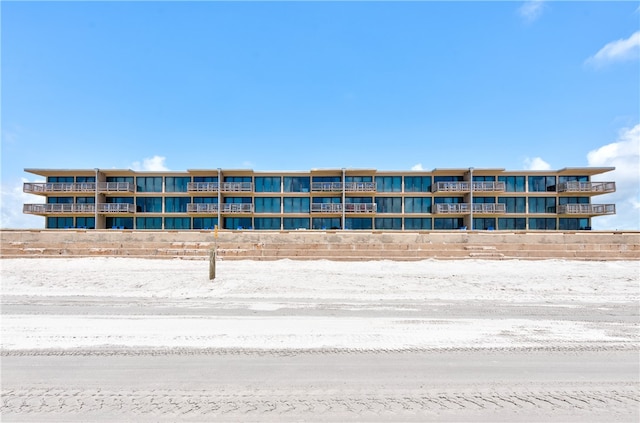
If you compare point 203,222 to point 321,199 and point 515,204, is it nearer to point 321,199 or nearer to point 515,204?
point 321,199

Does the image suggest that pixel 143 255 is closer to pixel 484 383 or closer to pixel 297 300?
pixel 297 300

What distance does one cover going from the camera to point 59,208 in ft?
139

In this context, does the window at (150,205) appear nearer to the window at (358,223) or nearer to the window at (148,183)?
the window at (148,183)

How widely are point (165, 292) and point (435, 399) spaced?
11.0 meters

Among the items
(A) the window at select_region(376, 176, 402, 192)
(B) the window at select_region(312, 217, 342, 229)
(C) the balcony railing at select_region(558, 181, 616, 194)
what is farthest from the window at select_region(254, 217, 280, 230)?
(C) the balcony railing at select_region(558, 181, 616, 194)

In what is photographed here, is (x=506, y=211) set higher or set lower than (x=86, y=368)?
higher

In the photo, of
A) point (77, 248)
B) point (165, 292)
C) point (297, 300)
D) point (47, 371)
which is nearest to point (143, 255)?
point (77, 248)

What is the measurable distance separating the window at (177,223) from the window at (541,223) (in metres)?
47.5

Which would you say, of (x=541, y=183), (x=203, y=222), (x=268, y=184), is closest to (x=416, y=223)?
(x=541, y=183)

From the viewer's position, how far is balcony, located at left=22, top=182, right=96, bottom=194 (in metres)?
42.8

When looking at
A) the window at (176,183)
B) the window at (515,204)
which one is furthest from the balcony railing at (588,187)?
the window at (176,183)

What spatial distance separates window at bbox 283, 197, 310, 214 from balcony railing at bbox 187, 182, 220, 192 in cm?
971

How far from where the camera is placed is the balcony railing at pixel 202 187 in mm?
42500

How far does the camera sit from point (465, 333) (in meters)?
6.79
